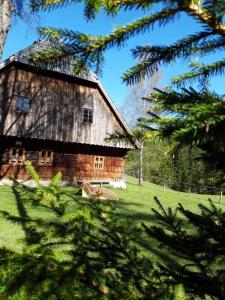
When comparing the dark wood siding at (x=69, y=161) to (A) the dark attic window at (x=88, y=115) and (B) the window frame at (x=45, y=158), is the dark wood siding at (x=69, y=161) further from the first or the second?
(A) the dark attic window at (x=88, y=115)

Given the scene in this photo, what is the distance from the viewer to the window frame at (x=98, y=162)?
74.4 feet

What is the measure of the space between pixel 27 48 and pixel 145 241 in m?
13.4

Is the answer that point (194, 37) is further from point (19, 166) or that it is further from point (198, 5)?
→ point (19, 166)

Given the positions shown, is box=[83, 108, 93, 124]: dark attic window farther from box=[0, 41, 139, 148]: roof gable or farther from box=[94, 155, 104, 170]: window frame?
box=[94, 155, 104, 170]: window frame

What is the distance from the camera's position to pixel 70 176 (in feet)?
69.9

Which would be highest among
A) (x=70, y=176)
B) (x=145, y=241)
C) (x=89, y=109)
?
(x=89, y=109)

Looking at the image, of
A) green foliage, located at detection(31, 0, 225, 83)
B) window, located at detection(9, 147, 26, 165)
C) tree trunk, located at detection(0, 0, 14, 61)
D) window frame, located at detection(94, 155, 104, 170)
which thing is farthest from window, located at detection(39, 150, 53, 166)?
green foliage, located at detection(31, 0, 225, 83)

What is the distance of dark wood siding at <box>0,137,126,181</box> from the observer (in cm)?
1883

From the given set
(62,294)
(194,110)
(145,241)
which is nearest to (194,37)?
(194,110)

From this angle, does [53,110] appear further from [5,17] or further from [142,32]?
[142,32]

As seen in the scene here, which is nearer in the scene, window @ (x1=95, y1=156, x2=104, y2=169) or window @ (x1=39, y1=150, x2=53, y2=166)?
window @ (x1=39, y1=150, x2=53, y2=166)

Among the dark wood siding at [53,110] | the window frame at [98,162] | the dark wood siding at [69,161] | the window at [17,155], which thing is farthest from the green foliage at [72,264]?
the window frame at [98,162]

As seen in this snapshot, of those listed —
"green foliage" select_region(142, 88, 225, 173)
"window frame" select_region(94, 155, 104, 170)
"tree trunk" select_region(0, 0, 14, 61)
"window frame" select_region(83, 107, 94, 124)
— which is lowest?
"window frame" select_region(94, 155, 104, 170)

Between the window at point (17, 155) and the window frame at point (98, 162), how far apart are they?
5.30 metres
